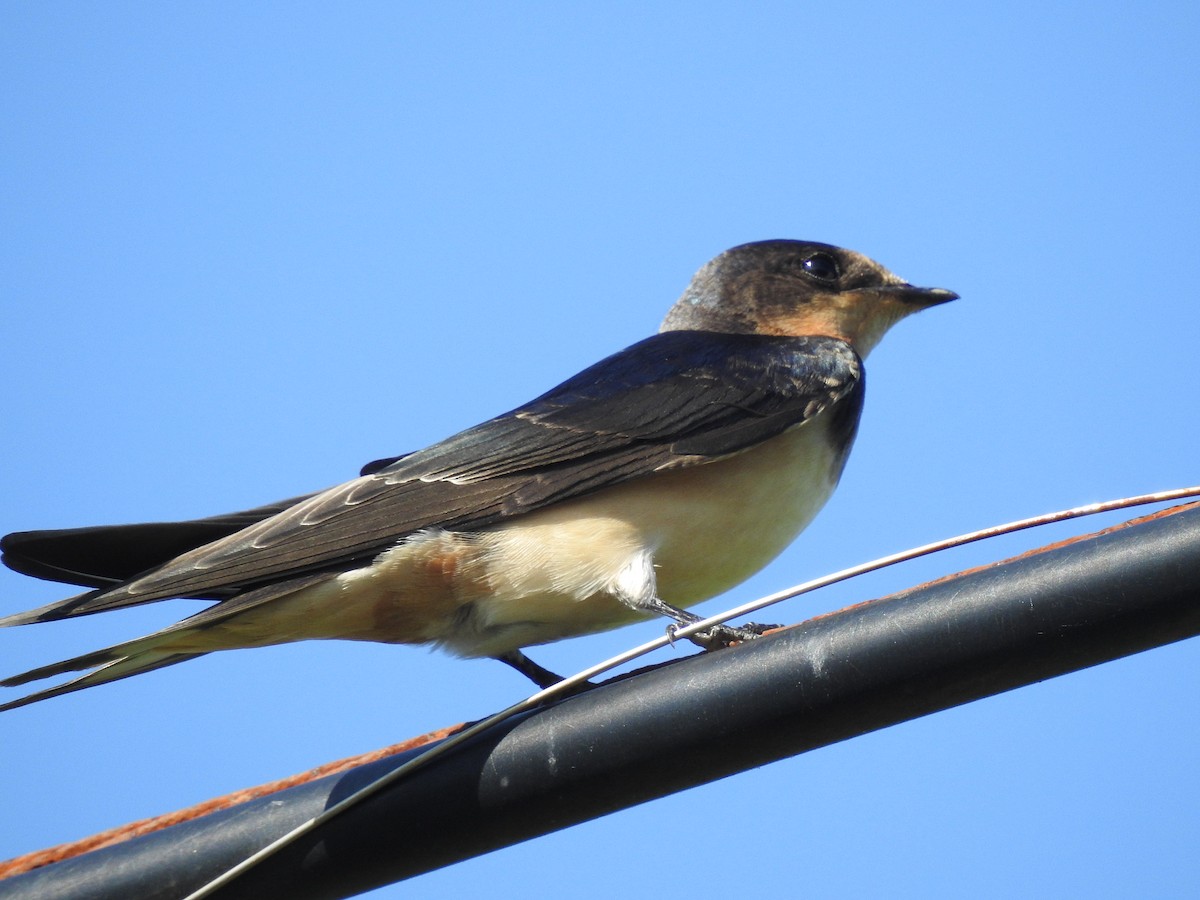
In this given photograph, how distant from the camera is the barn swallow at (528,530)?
3682 mm

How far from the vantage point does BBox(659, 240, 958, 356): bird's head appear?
5.54 meters

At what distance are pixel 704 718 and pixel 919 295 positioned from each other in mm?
3473

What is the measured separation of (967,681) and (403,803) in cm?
101

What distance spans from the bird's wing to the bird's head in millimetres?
568

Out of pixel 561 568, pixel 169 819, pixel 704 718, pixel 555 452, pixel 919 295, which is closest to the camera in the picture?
pixel 704 718

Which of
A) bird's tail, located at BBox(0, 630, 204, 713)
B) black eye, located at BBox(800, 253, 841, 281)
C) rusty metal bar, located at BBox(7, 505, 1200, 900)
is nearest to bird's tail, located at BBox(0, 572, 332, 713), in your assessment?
bird's tail, located at BBox(0, 630, 204, 713)

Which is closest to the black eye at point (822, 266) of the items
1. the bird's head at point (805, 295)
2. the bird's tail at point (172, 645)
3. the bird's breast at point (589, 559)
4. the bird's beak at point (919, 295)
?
the bird's head at point (805, 295)

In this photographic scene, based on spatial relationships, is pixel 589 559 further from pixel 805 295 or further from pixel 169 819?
pixel 805 295

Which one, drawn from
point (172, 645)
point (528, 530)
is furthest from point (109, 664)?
point (528, 530)

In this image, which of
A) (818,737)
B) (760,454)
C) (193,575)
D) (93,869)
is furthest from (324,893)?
(760,454)

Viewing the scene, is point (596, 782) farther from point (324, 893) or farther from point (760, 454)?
point (760, 454)

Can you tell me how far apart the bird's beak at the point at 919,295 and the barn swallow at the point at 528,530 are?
74cm

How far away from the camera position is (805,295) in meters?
5.61

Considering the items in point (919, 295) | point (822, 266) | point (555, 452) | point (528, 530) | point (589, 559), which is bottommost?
point (589, 559)
